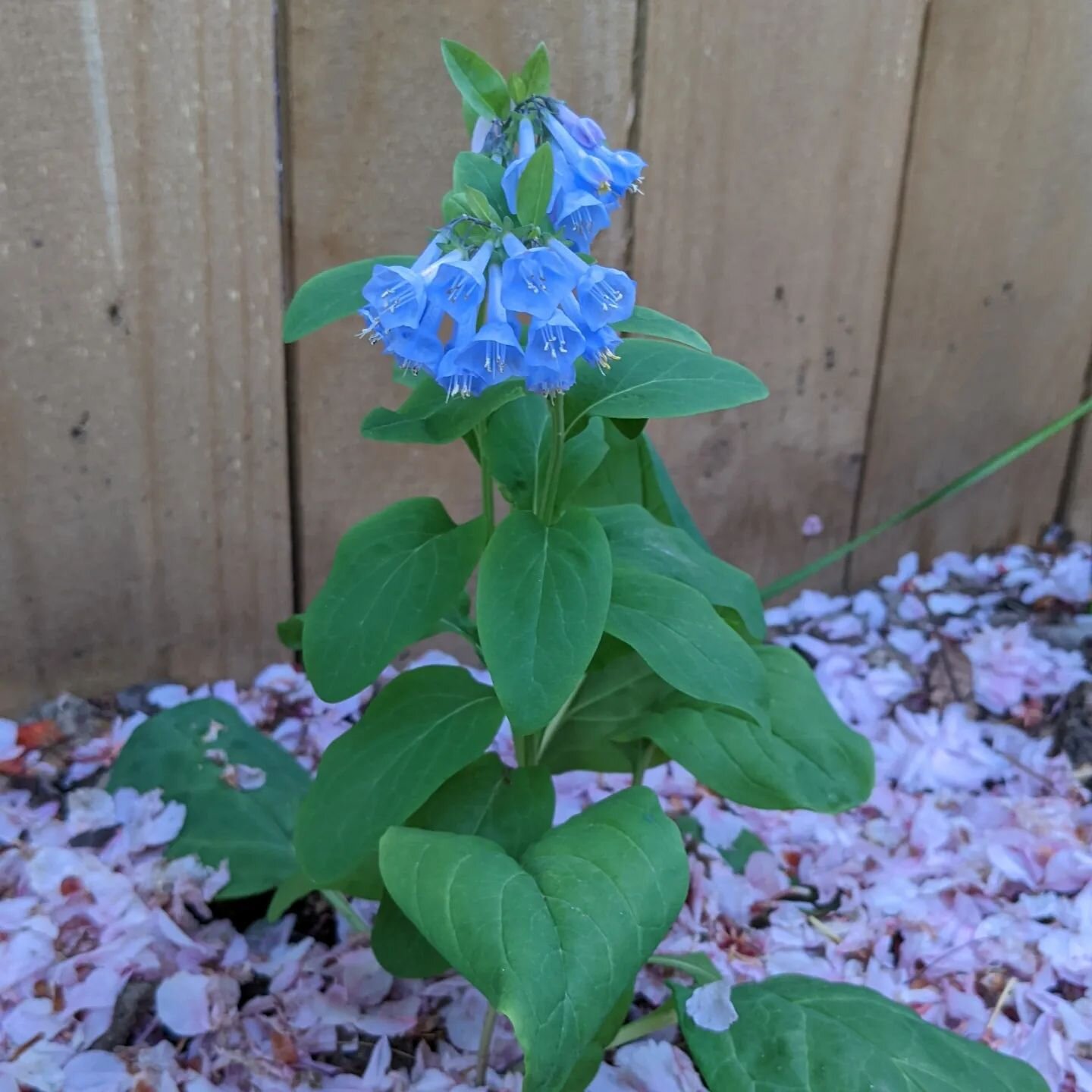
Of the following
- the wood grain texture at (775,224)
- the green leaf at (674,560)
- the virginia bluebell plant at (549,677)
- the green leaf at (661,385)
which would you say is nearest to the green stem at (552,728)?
the virginia bluebell plant at (549,677)

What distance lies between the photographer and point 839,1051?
0.73 m

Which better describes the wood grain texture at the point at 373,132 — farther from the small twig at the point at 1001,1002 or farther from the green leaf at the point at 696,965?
the small twig at the point at 1001,1002

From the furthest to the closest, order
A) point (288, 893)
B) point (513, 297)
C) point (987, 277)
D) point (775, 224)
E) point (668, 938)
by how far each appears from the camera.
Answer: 1. point (987, 277)
2. point (775, 224)
3. point (668, 938)
4. point (288, 893)
5. point (513, 297)

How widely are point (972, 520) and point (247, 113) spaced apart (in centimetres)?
117

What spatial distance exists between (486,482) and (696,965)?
1.34 ft

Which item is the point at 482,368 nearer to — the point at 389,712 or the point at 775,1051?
the point at 389,712

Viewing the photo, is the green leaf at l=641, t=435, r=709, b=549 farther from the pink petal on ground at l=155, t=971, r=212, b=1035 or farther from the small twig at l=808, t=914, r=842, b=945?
the pink petal on ground at l=155, t=971, r=212, b=1035

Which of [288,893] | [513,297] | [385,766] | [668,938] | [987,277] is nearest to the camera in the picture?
[513,297]

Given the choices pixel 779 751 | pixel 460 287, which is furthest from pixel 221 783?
pixel 460 287

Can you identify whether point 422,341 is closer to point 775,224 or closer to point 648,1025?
point 648,1025

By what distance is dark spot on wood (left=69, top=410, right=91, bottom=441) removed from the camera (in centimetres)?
109

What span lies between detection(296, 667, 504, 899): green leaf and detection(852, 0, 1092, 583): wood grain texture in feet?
2.90

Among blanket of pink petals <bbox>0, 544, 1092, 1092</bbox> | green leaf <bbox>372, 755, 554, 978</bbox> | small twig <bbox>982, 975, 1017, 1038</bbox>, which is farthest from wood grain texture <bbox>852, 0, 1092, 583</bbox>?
green leaf <bbox>372, 755, 554, 978</bbox>

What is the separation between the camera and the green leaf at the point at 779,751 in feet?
2.76
